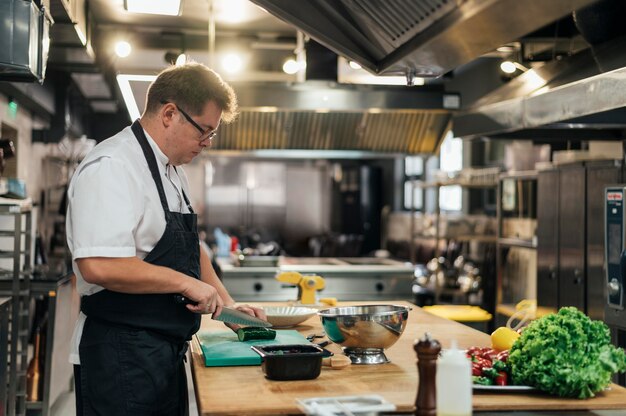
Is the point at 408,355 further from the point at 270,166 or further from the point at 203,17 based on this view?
the point at 270,166

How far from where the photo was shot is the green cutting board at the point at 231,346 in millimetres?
2396

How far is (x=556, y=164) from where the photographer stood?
582 cm

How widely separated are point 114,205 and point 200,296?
37 cm

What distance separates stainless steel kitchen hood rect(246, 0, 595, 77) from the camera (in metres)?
1.89

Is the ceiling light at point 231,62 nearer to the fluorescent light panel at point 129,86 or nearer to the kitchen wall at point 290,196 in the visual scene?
the fluorescent light panel at point 129,86

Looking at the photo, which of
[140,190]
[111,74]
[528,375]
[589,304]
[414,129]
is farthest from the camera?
[111,74]

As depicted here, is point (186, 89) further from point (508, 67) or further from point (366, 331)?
point (508, 67)

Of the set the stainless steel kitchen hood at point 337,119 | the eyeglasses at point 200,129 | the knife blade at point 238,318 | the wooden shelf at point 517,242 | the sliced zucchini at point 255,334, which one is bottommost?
the sliced zucchini at point 255,334

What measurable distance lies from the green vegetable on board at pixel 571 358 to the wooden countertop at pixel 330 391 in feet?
0.15

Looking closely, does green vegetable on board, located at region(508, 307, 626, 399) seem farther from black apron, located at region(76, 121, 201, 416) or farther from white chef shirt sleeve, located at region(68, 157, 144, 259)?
white chef shirt sleeve, located at region(68, 157, 144, 259)

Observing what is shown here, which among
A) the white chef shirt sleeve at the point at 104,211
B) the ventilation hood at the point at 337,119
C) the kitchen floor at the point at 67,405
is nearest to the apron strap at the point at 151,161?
the white chef shirt sleeve at the point at 104,211

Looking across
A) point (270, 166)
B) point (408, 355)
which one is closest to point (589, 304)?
point (408, 355)

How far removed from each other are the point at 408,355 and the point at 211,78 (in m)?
1.13

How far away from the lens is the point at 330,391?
6.76 feet
